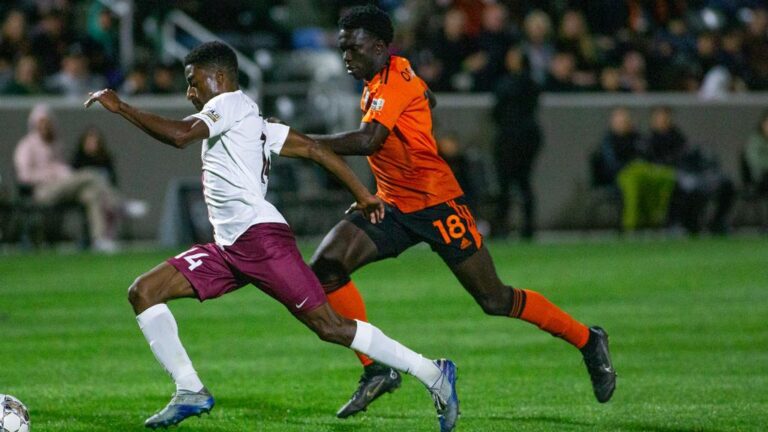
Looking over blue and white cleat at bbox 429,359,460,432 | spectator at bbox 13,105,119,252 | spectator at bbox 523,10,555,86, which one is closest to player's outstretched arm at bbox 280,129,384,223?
blue and white cleat at bbox 429,359,460,432

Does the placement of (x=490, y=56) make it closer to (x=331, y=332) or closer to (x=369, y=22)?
(x=369, y=22)

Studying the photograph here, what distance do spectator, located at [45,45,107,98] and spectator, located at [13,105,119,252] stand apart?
5.03 feet

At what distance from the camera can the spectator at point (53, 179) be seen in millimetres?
21125

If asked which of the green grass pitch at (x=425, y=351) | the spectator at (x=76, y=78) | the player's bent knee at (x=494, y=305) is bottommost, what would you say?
the green grass pitch at (x=425, y=351)

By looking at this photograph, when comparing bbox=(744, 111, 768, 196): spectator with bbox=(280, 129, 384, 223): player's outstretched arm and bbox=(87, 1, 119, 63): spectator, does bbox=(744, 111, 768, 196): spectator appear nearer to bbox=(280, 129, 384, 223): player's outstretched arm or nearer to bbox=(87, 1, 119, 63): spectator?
bbox=(87, 1, 119, 63): spectator

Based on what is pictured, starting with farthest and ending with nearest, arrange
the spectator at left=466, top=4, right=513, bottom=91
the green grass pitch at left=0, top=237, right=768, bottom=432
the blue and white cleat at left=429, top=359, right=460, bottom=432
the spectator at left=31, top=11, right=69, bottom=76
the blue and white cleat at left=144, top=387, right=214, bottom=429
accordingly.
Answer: the spectator at left=466, top=4, right=513, bottom=91, the spectator at left=31, top=11, right=69, bottom=76, the green grass pitch at left=0, top=237, right=768, bottom=432, the blue and white cleat at left=429, top=359, right=460, bottom=432, the blue and white cleat at left=144, top=387, right=214, bottom=429

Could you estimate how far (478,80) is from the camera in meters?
24.5

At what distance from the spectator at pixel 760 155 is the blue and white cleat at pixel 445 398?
1790 centimetres

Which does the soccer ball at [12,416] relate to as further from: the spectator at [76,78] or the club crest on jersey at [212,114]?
the spectator at [76,78]

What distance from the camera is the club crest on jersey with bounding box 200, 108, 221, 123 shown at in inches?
293

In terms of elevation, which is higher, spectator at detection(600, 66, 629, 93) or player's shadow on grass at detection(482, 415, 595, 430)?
player's shadow on grass at detection(482, 415, 595, 430)

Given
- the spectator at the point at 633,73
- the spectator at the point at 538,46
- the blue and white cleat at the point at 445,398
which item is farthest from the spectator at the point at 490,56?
the blue and white cleat at the point at 445,398

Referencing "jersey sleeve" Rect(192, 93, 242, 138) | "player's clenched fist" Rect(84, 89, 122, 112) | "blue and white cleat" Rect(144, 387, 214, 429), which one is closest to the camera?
"player's clenched fist" Rect(84, 89, 122, 112)

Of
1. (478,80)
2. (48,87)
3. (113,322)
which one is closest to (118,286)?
(113,322)
